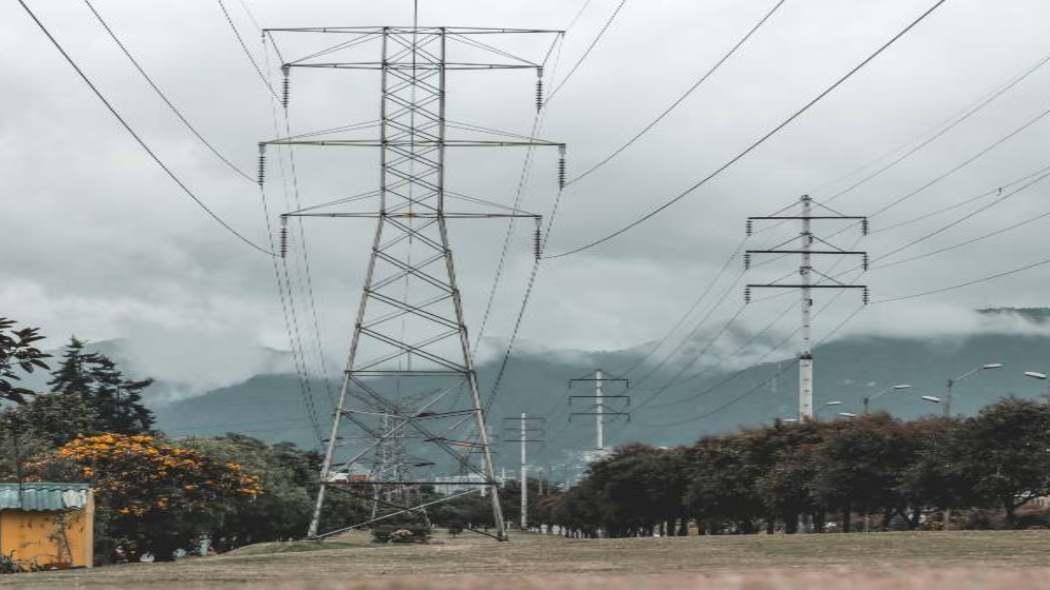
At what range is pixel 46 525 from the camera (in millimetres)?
49875

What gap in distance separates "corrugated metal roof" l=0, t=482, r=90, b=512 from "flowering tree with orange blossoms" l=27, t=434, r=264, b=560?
34.4ft

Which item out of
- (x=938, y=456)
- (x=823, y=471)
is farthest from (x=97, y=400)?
(x=938, y=456)

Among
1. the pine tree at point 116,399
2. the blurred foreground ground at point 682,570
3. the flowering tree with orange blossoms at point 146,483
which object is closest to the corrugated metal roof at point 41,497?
the blurred foreground ground at point 682,570

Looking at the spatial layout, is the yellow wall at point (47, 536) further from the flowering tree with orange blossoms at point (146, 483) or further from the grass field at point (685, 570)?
the flowering tree with orange blossoms at point (146, 483)

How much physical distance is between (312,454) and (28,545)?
→ 109 m

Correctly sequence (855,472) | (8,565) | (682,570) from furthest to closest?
(855,472) → (8,565) → (682,570)

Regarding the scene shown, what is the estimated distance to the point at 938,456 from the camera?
69125 mm

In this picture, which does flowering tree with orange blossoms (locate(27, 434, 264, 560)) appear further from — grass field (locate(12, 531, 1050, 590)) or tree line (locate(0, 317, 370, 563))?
grass field (locate(12, 531, 1050, 590))

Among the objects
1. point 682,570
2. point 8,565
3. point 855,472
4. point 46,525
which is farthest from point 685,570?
point 855,472

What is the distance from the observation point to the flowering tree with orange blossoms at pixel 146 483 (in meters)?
63.7

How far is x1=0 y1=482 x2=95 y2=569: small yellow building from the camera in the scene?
160 feet

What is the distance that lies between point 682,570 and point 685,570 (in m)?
0.13

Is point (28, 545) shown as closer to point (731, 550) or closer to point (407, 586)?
point (731, 550)

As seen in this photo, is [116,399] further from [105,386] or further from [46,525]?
[46,525]
